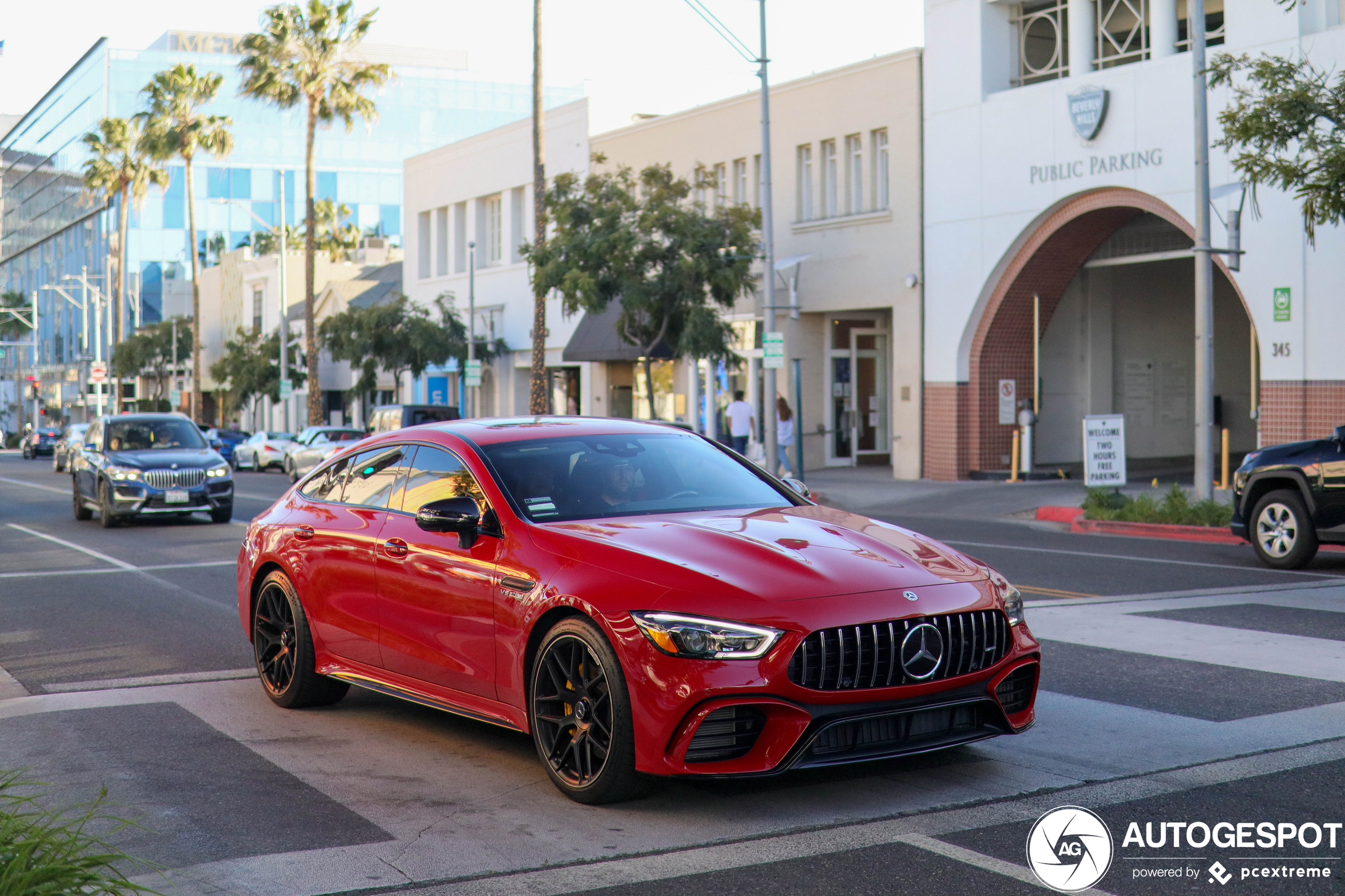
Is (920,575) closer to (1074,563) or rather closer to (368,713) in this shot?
(368,713)

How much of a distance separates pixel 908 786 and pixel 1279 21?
66.2 ft

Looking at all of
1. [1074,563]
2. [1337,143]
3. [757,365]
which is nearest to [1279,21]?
[1337,143]

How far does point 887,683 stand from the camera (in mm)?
5395

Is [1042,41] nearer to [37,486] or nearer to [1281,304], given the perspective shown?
[1281,304]

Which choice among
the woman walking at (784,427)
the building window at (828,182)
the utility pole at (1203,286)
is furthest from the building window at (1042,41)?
the woman walking at (784,427)

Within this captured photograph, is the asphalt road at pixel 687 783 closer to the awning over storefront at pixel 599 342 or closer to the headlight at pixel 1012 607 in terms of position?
the headlight at pixel 1012 607

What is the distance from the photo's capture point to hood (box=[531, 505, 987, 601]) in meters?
5.46

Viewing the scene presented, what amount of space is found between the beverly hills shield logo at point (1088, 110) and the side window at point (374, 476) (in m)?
20.6

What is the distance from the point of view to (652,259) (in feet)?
92.3

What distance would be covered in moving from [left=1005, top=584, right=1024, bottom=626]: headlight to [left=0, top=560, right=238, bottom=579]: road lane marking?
1025 centimetres

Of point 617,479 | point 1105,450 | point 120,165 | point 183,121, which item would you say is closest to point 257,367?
point 183,121

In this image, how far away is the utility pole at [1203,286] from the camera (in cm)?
1906

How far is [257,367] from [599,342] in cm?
2663

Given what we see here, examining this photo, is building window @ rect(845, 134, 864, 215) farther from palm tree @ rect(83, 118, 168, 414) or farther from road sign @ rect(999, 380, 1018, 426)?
palm tree @ rect(83, 118, 168, 414)
